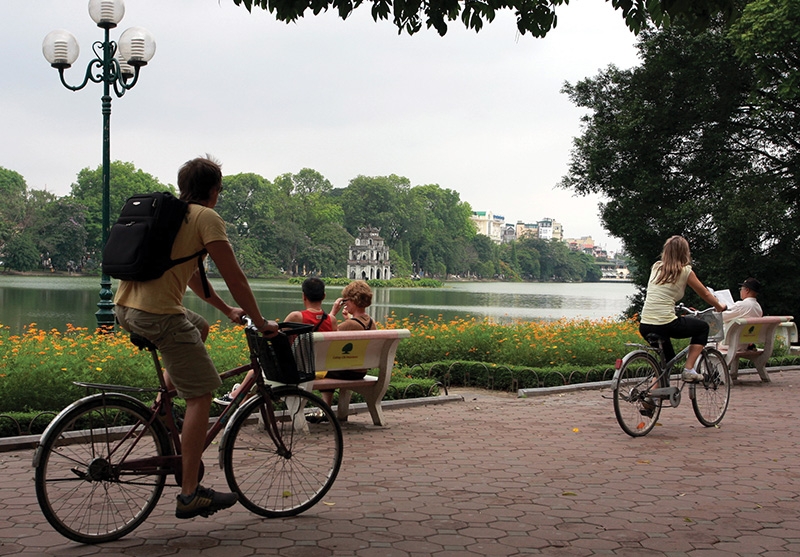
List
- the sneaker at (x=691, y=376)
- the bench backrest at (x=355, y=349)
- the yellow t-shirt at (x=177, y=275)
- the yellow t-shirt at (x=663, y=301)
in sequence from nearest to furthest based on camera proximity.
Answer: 1. the yellow t-shirt at (x=177, y=275)
2. the bench backrest at (x=355, y=349)
3. the yellow t-shirt at (x=663, y=301)
4. the sneaker at (x=691, y=376)

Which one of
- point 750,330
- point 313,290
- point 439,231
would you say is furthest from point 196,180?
point 439,231

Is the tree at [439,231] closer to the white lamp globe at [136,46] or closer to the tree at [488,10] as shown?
the white lamp globe at [136,46]

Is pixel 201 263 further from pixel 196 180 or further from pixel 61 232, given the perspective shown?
pixel 61 232

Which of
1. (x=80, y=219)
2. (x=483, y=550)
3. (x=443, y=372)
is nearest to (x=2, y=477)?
(x=483, y=550)

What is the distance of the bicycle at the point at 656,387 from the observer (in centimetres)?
728

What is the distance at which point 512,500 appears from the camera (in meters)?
5.03

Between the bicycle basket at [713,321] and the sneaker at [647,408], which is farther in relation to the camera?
the bicycle basket at [713,321]

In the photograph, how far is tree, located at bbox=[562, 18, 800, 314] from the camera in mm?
24875

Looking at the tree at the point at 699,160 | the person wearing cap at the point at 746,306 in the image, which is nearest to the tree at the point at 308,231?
the tree at the point at 699,160

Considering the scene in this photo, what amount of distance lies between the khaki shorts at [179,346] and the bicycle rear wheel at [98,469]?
0.91 feet

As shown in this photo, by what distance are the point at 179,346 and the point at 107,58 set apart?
12311 millimetres

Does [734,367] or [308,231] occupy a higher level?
[308,231]

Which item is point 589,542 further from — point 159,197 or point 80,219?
point 80,219

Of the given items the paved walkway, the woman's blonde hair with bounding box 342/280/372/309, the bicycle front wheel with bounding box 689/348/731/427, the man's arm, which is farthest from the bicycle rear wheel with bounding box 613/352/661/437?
the man's arm
